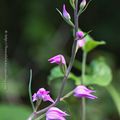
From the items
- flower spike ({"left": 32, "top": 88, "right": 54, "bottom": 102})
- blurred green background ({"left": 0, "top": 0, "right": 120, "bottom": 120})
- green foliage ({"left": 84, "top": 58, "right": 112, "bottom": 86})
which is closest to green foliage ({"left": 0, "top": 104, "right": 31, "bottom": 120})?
blurred green background ({"left": 0, "top": 0, "right": 120, "bottom": 120})

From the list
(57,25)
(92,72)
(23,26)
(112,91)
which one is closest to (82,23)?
(57,25)

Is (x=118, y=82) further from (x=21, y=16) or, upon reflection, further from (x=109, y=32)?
(x=21, y=16)

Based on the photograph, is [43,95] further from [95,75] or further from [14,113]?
[14,113]

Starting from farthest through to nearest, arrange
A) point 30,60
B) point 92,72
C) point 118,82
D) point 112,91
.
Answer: point 30,60
point 118,82
point 112,91
point 92,72

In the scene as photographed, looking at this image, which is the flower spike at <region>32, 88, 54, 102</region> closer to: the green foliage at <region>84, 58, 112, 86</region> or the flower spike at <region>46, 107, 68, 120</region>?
the flower spike at <region>46, 107, 68, 120</region>

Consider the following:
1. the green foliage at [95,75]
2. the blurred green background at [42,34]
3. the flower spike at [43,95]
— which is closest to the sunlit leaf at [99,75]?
the green foliage at [95,75]

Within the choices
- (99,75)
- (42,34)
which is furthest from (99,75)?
(42,34)

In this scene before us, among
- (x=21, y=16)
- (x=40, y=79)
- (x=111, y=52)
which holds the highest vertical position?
(x=21, y=16)

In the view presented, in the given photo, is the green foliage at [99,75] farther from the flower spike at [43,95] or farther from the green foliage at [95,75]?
the flower spike at [43,95]
